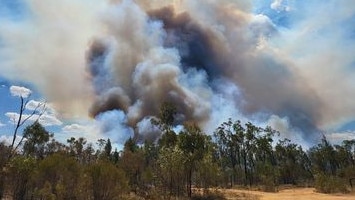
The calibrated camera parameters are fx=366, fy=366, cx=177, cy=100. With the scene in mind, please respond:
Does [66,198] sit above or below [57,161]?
below

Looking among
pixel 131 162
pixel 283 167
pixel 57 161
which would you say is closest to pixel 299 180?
pixel 283 167

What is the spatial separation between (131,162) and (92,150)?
29.9 meters

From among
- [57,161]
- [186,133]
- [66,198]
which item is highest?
[186,133]

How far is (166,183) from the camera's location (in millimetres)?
41594

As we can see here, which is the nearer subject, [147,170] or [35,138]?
[147,170]

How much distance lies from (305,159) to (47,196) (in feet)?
273

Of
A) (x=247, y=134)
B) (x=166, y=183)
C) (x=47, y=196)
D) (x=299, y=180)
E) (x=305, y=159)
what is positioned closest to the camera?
(x=47, y=196)

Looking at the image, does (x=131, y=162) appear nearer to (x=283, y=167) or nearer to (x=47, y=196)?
(x=47, y=196)

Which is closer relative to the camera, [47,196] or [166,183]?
[47,196]

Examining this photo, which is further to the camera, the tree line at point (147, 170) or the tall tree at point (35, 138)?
the tall tree at point (35, 138)

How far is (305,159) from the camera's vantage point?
327ft

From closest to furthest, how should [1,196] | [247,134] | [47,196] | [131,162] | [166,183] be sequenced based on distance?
[47,196] → [1,196] → [166,183] → [131,162] → [247,134]

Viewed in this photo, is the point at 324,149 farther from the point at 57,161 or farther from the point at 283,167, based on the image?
the point at 57,161

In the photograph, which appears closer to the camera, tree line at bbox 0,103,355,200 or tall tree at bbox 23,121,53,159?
tree line at bbox 0,103,355,200
